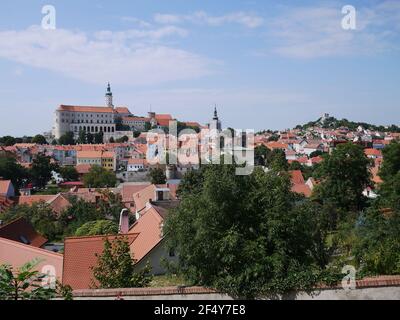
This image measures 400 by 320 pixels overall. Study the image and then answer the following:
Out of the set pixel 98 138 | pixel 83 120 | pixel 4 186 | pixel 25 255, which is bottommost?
pixel 4 186

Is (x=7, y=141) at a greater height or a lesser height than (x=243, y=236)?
greater

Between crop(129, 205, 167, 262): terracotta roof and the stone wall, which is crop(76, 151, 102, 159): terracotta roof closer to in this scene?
crop(129, 205, 167, 262): terracotta roof

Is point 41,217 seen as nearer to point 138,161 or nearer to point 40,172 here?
point 40,172

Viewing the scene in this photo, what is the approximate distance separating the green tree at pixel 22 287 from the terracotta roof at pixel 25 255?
10024 millimetres

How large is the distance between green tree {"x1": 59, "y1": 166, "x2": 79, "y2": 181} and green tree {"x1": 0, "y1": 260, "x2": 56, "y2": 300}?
70.2 m

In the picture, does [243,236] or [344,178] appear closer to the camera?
[243,236]

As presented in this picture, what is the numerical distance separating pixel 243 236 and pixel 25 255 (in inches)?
363

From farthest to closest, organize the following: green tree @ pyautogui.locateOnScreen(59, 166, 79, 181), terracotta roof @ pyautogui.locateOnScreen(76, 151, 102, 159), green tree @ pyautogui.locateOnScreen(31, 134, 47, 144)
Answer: green tree @ pyautogui.locateOnScreen(31, 134, 47, 144) < terracotta roof @ pyautogui.locateOnScreen(76, 151, 102, 159) < green tree @ pyautogui.locateOnScreen(59, 166, 79, 181)

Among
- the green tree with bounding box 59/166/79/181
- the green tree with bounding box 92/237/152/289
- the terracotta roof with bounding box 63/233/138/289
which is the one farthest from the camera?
the green tree with bounding box 59/166/79/181

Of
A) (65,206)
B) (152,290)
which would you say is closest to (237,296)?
(152,290)

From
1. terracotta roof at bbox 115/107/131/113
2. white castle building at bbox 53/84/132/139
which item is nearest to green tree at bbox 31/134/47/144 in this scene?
white castle building at bbox 53/84/132/139

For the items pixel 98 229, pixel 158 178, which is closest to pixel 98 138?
pixel 158 178

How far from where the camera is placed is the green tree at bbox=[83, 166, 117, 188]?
205 feet

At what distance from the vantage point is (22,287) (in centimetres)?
404
